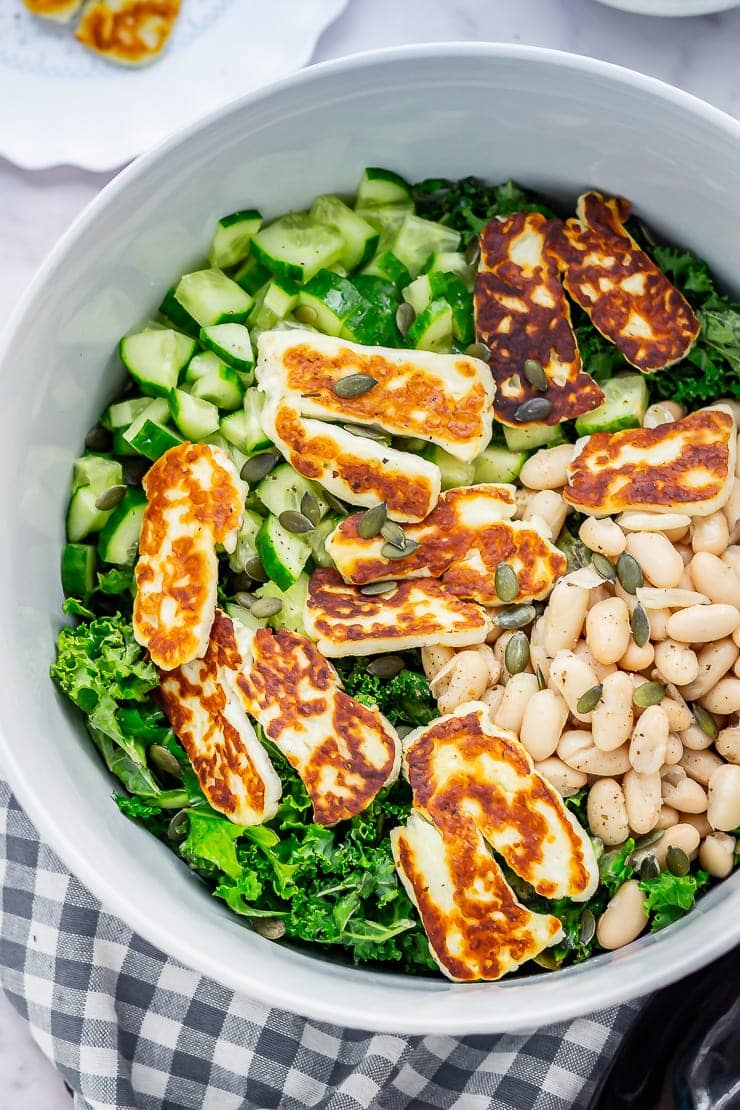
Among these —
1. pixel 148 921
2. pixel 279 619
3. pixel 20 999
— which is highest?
pixel 279 619

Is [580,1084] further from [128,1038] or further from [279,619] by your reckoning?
[279,619]

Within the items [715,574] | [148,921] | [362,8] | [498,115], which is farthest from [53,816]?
[362,8]

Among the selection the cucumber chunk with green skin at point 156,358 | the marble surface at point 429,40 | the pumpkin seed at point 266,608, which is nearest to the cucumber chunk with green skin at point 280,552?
the pumpkin seed at point 266,608

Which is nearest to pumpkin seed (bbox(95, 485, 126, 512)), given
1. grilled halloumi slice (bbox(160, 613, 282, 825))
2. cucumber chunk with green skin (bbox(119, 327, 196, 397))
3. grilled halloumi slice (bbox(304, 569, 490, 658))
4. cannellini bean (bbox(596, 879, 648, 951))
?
cucumber chunk with green skin (bbox(119, 327, 196, 397))

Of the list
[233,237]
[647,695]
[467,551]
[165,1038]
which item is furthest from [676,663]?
[165,1038]

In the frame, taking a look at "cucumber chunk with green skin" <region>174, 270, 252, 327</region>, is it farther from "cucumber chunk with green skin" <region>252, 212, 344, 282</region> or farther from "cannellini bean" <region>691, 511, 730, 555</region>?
"cannellini bean" <region>691, 511, 730, 555</region>

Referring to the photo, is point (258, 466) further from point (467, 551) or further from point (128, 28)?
point (128, 28)
